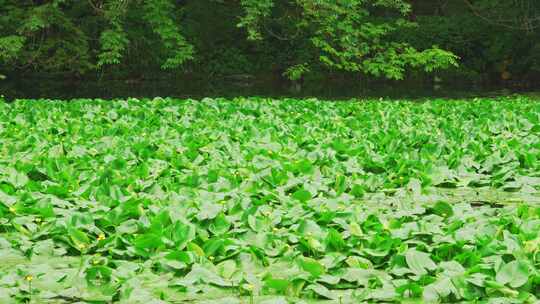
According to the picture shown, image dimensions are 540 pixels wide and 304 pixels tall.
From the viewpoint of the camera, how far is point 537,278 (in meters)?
3.52

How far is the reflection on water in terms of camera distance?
2025 centimetres

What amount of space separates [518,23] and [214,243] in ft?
71.9

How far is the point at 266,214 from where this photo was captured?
16.0 ft

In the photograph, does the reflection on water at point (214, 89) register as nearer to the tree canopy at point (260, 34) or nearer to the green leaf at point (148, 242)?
the tree canopy at point (260, 34)

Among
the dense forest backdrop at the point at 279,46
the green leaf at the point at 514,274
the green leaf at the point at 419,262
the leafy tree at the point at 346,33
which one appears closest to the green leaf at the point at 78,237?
the green leaf at the point at 419,262

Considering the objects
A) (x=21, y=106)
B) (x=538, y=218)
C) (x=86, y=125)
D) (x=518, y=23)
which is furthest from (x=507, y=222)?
(x=518, y=23)

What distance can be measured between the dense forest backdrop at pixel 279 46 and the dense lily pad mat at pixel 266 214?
12532mm

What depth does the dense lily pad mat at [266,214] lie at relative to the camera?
11.9ft

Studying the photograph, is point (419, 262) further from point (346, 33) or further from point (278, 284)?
point (346, 33)

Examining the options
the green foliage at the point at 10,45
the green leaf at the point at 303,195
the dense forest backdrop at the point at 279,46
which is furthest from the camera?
the dense forest backdrop at the point at 279,46

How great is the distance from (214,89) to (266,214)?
1766 centimetres

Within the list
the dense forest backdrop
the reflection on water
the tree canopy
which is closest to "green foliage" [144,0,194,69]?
the tree canopy

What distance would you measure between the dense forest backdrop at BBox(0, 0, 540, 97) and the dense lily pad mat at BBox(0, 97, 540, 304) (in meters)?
12.5

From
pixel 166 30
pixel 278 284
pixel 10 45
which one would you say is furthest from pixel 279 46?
pixel 278 284
